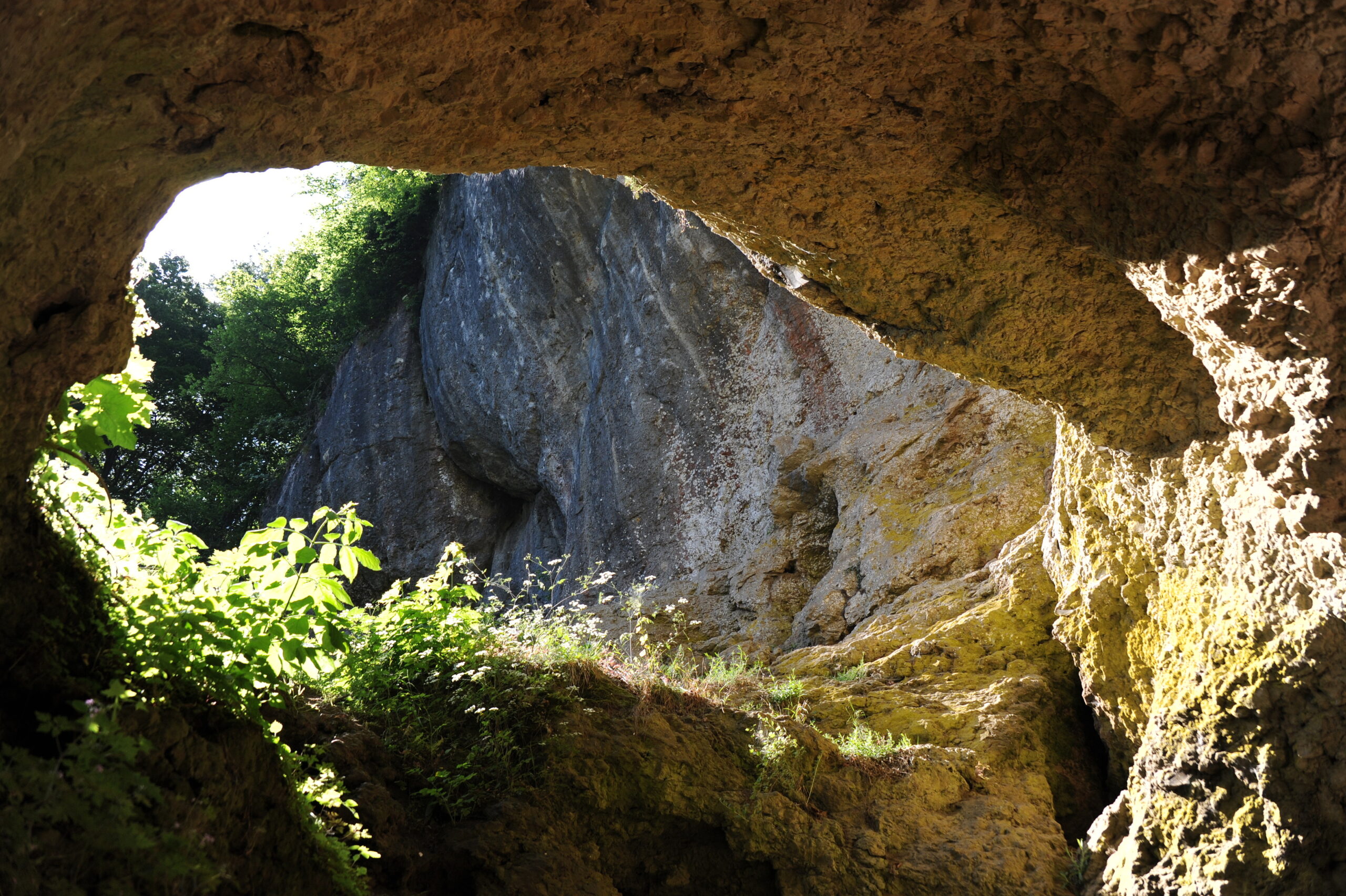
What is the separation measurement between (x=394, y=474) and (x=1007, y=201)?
17.0 m

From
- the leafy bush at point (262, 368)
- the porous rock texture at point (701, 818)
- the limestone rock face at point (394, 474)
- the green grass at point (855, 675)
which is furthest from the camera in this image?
the leafy bush at point (262, 368)

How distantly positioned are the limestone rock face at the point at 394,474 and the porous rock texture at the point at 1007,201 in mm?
14991

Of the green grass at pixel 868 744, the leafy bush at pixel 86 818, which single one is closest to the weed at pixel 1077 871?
the green grass at pixel 868 744

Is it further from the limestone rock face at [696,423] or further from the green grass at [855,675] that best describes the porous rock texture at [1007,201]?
the limestone rock face at [696,423]

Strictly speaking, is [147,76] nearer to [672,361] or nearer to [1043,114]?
[1043,114]

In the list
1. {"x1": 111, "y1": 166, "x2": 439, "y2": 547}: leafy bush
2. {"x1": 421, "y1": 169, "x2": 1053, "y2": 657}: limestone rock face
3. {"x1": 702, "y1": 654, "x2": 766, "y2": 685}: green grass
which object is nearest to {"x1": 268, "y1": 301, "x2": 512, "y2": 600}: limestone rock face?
{"x1": 421, "y1": 169, "x2": 1053, "y2": 657}: limestone rock face

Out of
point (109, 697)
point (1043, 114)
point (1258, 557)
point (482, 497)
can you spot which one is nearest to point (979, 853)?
point (1258, 557)

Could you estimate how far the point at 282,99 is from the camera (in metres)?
2.82

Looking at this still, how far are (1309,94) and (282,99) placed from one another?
309 centimetres

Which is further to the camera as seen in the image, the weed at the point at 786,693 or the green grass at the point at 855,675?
the green grass at the point at 855,675

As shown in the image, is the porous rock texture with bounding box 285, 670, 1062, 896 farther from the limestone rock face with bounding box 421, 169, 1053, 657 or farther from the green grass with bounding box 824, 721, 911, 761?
the limestone rock face with bounding box 421, 169, 1053, 657

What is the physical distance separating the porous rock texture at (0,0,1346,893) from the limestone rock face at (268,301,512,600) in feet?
49.2

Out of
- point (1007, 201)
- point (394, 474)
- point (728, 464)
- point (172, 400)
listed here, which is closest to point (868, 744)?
point (1007, 201)

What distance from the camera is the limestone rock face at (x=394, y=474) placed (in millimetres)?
18797
